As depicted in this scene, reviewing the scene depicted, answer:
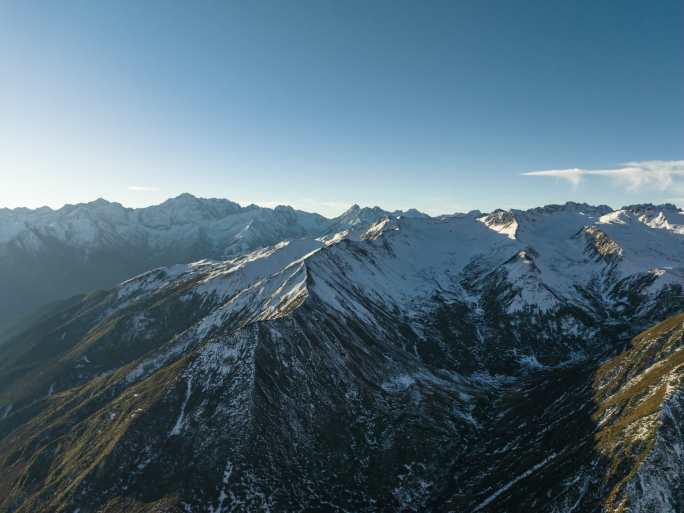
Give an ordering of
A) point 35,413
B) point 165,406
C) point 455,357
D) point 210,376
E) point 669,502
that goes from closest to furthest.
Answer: point 669,502 < point 165,406 < point 210,376 < point 35,413 < point 455,357

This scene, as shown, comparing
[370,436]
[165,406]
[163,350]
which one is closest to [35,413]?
[163,350]

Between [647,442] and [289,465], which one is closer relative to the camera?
[647,442]

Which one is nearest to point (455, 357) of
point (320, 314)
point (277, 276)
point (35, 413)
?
point (320, 314)

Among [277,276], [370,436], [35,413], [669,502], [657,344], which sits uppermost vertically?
[277,276]

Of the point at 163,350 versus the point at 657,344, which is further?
the point at 163,350

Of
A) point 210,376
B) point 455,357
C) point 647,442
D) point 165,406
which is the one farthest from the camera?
point 455,357

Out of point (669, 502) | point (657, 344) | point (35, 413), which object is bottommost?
point (35, 413)

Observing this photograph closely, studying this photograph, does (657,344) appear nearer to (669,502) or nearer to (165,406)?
(669,502)

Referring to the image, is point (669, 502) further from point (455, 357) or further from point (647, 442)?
point (455, 357)

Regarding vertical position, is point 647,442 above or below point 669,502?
above
